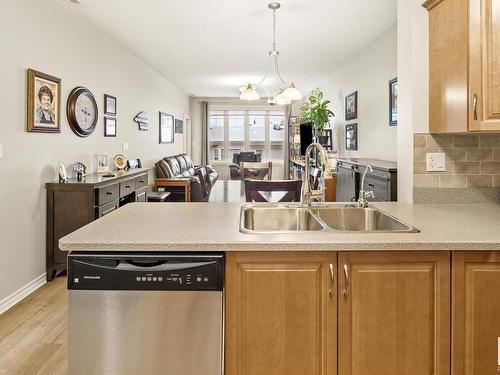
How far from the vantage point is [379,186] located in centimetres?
356

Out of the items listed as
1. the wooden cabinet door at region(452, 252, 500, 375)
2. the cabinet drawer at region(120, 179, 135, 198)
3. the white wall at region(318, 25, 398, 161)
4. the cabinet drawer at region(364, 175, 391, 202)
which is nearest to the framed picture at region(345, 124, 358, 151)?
the white wall at region(318, 25, 398, 161)

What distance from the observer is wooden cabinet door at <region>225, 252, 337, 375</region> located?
5.00 feet

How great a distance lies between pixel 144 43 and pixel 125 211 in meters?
4.26

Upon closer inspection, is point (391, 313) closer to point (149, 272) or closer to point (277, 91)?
point (149, 272)

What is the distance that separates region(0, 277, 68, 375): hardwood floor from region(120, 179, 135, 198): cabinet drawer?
1.33 m

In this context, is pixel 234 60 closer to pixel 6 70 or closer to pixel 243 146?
pixel 6 70

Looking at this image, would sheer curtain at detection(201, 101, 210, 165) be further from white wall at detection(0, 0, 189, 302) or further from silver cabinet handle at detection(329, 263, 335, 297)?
silver cabinet handle at detection(329, 263, 335, 297)

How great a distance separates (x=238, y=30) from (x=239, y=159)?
23.3ft

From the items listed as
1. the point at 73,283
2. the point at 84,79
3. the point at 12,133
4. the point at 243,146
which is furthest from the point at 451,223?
the point at 243,146

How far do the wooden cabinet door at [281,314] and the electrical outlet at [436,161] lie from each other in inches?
46.5

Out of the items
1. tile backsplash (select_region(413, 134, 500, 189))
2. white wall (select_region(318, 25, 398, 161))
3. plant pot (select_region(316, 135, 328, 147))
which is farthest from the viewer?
plant pot (select_region(316, 135, 328, 147))

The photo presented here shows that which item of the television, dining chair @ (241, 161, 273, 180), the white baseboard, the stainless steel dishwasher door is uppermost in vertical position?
the television

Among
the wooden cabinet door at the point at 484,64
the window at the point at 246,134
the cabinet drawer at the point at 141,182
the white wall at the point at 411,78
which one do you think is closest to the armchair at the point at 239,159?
the window at the point at 246,134

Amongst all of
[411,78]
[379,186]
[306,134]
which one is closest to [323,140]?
[306,134]
